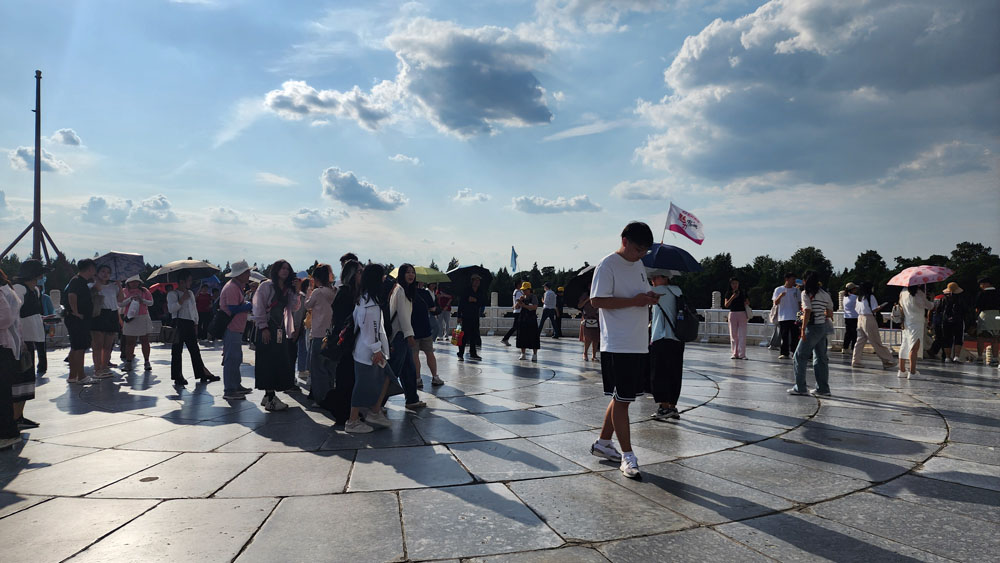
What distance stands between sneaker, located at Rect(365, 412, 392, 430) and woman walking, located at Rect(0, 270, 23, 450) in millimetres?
3143

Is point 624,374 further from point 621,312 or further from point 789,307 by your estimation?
point 789,307

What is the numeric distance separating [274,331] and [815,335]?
7192mm

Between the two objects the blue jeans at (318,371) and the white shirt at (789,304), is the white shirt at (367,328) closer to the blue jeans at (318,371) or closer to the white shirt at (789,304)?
the blue jeans at (318,371)

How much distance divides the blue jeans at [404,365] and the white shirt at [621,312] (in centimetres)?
300

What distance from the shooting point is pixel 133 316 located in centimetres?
1022

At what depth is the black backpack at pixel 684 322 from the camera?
6355 mm

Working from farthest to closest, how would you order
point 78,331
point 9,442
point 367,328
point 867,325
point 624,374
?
point 867,325, point 78,331, point 367,328, point 9,442, point 624,374

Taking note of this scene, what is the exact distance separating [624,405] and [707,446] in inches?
52.5

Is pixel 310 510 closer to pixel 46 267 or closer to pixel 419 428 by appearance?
pixel 419 428

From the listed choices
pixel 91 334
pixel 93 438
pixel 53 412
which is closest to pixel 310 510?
pixel 93 438

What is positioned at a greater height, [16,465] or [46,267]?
[46,267]

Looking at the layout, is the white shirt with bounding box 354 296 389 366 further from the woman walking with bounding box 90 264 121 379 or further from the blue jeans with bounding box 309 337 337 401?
the woman walking with bounding box 90 264 121 379

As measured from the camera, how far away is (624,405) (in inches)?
173

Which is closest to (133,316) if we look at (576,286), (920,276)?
(576,286)
